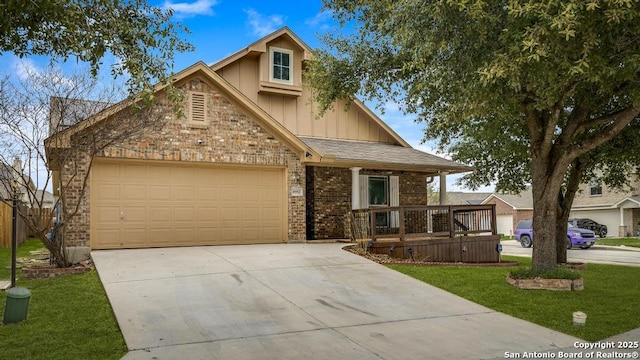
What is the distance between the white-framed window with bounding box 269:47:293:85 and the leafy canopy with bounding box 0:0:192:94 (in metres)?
11.5

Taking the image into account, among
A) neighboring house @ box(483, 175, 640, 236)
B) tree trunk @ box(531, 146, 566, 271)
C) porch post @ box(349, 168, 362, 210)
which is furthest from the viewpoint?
neighboring house @ box(483, 175, 640, 236)

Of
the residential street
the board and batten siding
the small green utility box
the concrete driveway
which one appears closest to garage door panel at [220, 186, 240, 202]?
the concrete driveway

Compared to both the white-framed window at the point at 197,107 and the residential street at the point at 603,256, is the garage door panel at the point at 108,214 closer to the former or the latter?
the white-framed window at the point at 197,107

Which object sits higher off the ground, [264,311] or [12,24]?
[12,24]

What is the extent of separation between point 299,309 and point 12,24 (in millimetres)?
5552

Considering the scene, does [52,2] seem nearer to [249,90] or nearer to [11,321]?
[11,321]

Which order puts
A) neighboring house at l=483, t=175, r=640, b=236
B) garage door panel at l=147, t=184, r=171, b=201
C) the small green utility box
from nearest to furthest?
the small green utility box, garage door panel at l=147, t=184, r=171, b=201, neighboring house at l=483, t=175, r=640, b=236

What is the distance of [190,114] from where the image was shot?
14039 mm

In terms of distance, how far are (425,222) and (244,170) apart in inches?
264

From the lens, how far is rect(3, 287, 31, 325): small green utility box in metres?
7.19

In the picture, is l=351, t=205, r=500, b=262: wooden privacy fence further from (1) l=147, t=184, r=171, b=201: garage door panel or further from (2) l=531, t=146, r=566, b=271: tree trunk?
(1) l=147, t=184, r=171, b=201: garage door panel

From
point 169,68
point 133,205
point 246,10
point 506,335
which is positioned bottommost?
point 506,335

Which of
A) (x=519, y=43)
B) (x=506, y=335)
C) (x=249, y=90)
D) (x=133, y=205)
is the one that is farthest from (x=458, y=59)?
(x=249, y=90)

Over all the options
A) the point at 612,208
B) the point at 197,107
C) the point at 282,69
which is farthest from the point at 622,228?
the point at 197,107
